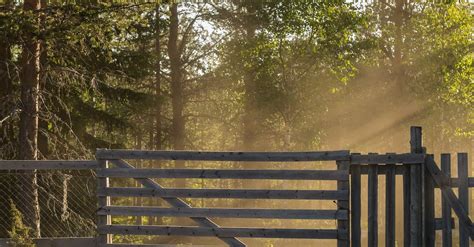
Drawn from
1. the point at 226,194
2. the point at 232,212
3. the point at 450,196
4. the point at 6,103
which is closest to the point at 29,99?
the point at 6,103

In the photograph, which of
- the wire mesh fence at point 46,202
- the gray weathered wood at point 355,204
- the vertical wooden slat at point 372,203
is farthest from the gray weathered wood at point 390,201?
the wire mesh fence at point 46,202

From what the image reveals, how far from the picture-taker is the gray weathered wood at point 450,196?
10109 mm

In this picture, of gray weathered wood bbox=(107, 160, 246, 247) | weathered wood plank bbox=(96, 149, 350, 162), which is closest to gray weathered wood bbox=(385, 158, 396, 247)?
weathered wood plank bbox=(96, 149, 350, 162)

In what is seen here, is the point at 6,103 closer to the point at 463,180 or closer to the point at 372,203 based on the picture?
the point at 372,203

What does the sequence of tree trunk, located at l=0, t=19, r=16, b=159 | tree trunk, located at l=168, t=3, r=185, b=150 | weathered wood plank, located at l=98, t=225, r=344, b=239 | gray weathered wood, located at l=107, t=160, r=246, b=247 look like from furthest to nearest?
tree trunk, located at l=168, t=3, r=185, b=150
tree trunk, located at l=0, t=19, r=16, b=159
gray weathered wood, located at l=107, t=160, r=246, b=247
weathered wood plank, located at l=98, t=225, r=344, b=239

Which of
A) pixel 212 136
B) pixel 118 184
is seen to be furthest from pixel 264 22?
pixel 212 136

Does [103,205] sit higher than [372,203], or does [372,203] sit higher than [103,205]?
[372,203]

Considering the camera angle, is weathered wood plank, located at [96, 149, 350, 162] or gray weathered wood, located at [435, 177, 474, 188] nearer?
gray weathered wood, located at [435, 177, 474, 188]

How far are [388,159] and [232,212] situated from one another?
7.62 ft

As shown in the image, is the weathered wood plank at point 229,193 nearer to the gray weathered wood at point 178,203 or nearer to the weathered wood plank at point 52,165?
the gray weathered wood at point 178,203

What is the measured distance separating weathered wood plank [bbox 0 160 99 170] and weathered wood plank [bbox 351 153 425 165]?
386 centimetres

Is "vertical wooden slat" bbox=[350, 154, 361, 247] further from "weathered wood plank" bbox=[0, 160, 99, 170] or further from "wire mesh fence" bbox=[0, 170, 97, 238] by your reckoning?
"wire mesh fence" bbox=[0, 170, 97, 238]

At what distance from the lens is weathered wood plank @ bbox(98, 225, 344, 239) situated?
1053 cm

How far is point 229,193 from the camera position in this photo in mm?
10820
